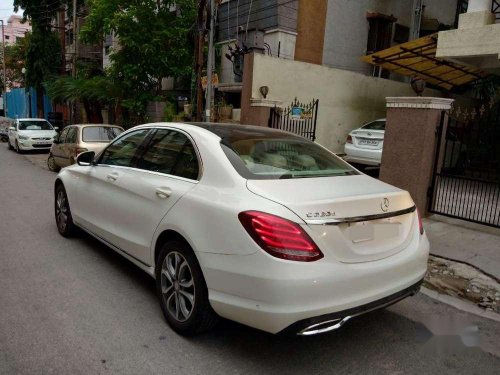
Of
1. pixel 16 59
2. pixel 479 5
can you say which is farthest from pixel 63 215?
pixel 16 59

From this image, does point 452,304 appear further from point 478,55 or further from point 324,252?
point 478,55

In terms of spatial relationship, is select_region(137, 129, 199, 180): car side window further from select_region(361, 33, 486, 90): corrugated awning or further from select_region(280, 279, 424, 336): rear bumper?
select_region(361, 33, 486, 90): corrugated awning

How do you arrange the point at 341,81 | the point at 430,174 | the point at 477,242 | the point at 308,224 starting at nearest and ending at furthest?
1. the point at 308,224
2. the point at 477,242
3. the point at 430,174
4. the point at 341,81

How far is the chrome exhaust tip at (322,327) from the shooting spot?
271 cm

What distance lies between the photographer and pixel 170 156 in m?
3.86

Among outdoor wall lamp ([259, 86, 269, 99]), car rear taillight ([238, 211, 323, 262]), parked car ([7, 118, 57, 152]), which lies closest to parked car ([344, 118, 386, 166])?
outdoor wall lamp ([259, 86, 269, 99])

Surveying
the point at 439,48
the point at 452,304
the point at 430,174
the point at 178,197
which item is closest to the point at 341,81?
the point at 439,48

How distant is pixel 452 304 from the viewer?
14.1 feet

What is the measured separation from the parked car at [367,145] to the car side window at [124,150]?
6745 mm

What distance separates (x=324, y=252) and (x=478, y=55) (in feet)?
26.4

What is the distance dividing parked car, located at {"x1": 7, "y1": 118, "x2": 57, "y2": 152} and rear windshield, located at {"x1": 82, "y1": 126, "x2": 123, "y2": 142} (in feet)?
24.9

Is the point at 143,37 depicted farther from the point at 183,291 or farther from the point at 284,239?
the point at 284,239

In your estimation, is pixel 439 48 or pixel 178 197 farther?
pixel 439 48

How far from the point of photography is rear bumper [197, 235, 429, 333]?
265 cm
